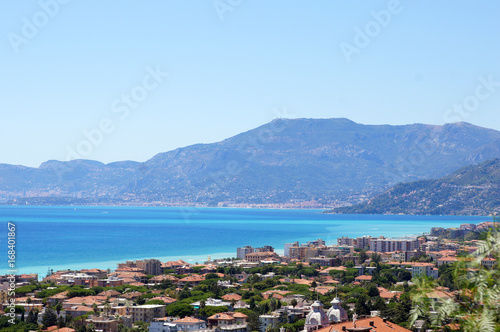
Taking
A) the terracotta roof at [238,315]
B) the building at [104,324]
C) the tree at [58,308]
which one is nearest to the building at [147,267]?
the tree at [58,308]

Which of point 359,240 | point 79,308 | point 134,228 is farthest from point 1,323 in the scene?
point 134,228

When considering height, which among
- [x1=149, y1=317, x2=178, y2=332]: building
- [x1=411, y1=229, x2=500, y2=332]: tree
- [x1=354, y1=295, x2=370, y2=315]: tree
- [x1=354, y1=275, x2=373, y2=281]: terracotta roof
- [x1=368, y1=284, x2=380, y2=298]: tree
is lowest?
[x1=149, y1=317, x2=178, y2=332]: building

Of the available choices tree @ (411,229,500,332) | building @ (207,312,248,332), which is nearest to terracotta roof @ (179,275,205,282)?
building @ (207,312,248,332)

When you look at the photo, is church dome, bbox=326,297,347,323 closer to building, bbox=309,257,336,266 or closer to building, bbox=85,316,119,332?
building, bbox=85,316,119,332

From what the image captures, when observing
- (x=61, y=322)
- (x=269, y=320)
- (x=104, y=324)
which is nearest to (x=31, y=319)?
(x=61, y=322)

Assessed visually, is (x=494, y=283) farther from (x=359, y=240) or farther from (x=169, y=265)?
(x=359, y=240)

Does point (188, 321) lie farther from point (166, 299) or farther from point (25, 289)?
point (25, 289)

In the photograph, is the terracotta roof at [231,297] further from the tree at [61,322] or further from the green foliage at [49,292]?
the tree at [61,322]
